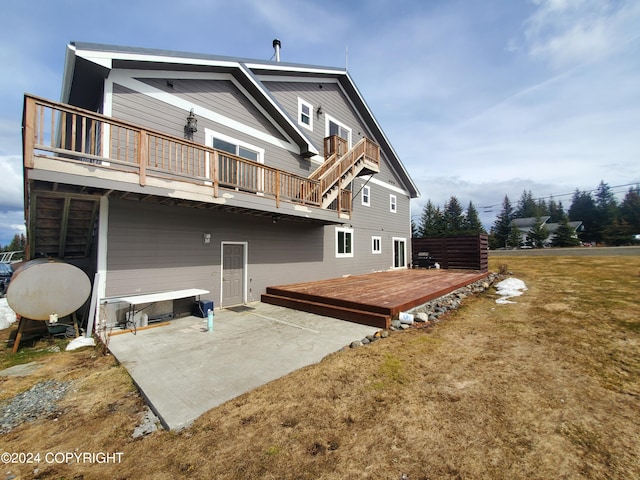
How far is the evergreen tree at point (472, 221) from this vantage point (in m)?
45.6

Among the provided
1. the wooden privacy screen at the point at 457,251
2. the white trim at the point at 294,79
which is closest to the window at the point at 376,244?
the wooden privacy screen at the point at 457,251

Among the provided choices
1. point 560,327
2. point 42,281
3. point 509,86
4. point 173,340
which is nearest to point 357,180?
point 509,86

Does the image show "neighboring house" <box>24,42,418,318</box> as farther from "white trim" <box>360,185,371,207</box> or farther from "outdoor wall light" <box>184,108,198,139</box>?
"white trim" <box>360,185,371,207</box>

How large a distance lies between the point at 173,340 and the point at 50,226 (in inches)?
205

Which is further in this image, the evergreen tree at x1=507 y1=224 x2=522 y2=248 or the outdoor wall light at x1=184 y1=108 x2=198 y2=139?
the evergreen tree at x1=507 y1=224 x2=522 y2=248

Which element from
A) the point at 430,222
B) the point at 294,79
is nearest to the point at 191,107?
the point at 294,79

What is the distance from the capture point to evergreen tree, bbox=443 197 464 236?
1729 inches

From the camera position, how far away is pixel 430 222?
146ft

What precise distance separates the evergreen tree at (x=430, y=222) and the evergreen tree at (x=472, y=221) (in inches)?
181

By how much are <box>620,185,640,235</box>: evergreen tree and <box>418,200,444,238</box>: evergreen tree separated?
1181 inches

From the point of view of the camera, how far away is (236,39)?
43.2ft

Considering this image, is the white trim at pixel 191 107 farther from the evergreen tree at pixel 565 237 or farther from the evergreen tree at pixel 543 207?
the evergreen tree at pixel 543 207

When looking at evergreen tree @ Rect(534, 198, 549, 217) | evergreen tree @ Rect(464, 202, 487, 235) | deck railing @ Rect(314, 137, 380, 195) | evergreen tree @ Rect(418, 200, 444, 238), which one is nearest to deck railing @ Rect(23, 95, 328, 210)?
deck railing @ Rect(314, 137, 380, 195)

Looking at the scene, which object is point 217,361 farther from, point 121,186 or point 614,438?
point 614,438
